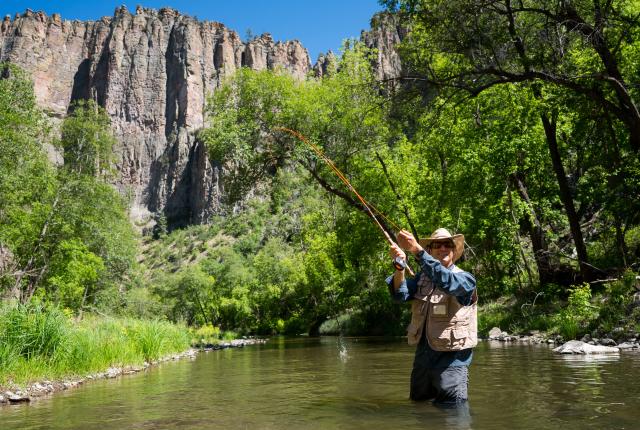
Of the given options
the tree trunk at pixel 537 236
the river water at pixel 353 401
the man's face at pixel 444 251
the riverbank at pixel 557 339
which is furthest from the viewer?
the tree trunk at pixel 537 236

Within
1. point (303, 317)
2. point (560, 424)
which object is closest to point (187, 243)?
point (303, 317)

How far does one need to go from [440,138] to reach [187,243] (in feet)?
289

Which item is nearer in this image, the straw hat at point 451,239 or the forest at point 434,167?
the straw hat at point 451,239

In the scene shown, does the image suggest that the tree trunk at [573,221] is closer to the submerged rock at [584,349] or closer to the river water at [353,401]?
the submerged rock at [584,349]

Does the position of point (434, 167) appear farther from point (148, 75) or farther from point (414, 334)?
point (148, 75)

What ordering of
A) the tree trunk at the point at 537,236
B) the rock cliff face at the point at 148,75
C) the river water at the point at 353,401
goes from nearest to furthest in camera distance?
the river water at the point at 353,401 < the tree trunk at the point at 537,236 < the rock cliff face at the point at 148,75

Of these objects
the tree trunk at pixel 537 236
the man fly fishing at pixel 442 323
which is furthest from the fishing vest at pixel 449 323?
the tree trunk at pixel 537 236

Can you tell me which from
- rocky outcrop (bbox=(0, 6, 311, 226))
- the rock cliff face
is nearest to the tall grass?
rocky outcrop (bbox=(0, 6, 311, 226))

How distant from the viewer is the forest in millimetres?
13125

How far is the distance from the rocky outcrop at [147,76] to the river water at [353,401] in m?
112

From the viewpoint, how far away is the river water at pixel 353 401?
523cm

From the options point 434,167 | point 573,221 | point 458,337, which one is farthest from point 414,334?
point 434,167

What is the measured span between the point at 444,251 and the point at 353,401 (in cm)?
235

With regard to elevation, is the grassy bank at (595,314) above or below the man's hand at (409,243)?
below
